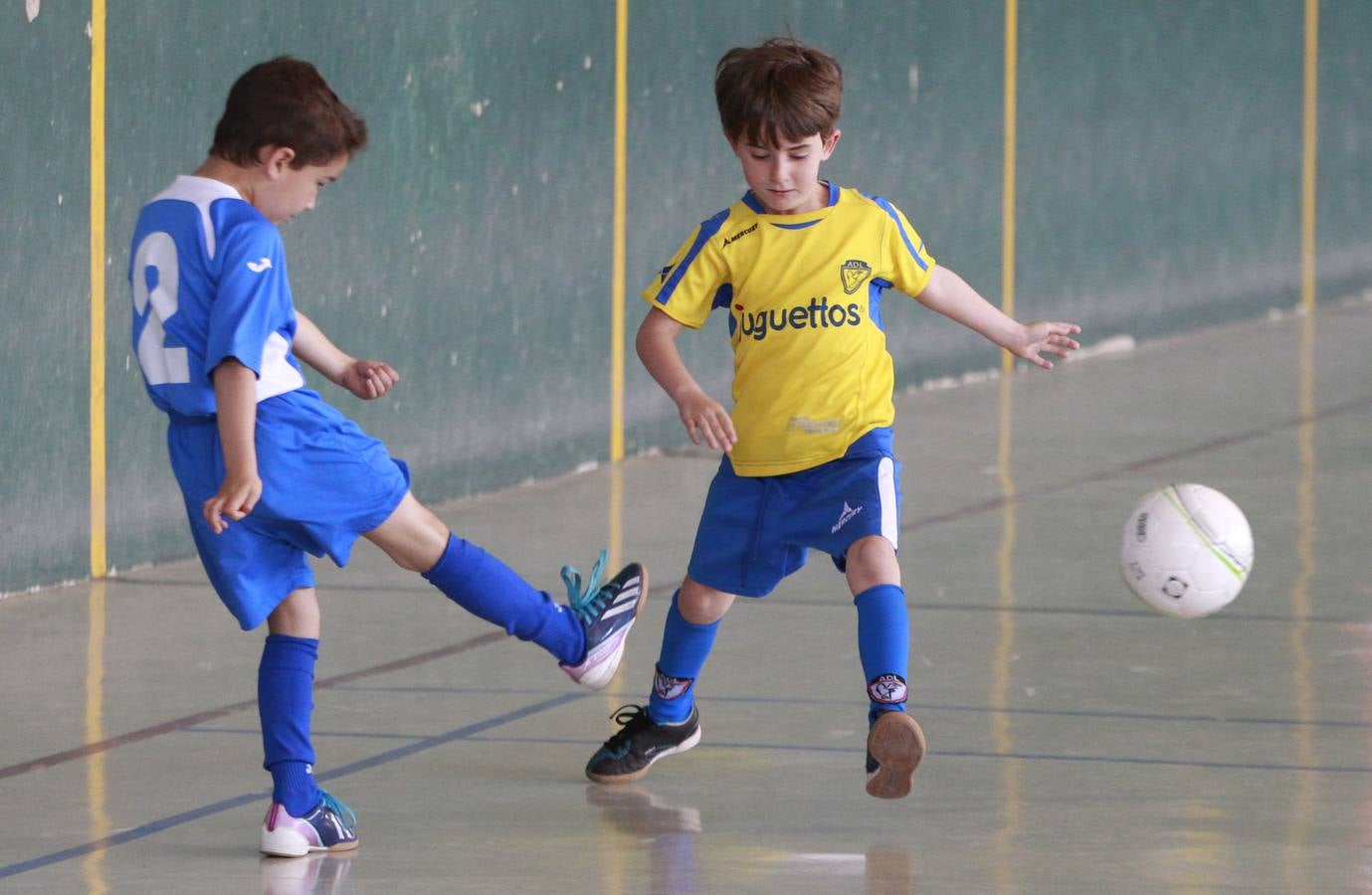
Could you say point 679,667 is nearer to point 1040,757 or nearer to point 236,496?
point 1040,757

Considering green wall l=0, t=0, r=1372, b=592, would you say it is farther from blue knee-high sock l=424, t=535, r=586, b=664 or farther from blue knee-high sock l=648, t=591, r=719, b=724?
blue knee-high sock l=424, t=535, r=586, b=664

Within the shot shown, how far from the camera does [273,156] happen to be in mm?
4172

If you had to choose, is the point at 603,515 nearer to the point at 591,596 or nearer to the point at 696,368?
the point at 696,368

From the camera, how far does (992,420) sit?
34.7 feet

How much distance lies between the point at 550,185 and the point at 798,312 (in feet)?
14.4

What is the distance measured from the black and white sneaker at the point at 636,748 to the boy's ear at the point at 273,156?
1320mm

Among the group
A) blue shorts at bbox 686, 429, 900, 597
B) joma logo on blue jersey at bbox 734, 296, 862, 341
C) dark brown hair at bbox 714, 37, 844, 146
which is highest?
dark brown hair at bbox 714, 37, 844, 146

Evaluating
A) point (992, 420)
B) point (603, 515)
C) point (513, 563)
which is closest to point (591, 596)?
point (513, 563)

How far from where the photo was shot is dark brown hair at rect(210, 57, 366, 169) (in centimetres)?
416

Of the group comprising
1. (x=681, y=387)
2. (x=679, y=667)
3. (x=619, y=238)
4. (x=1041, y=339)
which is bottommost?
(x=679, y=667)

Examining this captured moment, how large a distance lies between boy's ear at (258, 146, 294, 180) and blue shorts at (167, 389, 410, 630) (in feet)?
1.22

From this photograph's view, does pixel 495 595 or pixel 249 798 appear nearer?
pixel 495 595

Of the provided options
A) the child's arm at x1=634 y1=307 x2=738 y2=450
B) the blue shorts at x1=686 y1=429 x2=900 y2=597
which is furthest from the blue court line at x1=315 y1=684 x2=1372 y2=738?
the child's arm at x1=634 y1=307 x2=738 y2=450

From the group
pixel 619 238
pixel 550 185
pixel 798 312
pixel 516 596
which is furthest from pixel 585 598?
pixel 619 238
